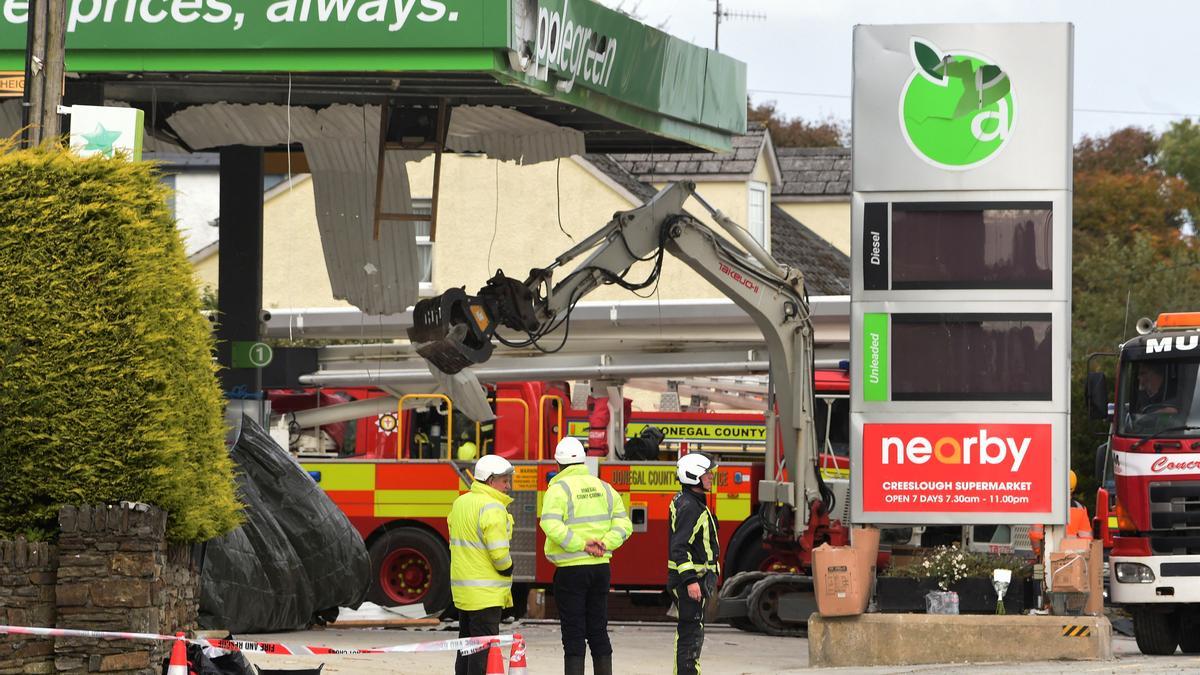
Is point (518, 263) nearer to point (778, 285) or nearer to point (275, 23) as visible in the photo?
point (778, 285)

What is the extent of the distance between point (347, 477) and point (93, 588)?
10.3 metres

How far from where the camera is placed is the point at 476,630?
1343 cm

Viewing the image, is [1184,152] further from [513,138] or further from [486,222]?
[513,138]

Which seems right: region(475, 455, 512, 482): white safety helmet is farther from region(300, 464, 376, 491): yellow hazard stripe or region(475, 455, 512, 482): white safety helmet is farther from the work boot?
region(300, 464, 376, 491): yellow hazard stripe

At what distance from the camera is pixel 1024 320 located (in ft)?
54.4

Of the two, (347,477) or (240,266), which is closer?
(240,266)

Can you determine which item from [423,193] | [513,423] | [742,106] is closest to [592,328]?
[513,423]

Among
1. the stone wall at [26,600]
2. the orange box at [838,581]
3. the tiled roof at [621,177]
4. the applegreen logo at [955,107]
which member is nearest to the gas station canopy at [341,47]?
the applegreen logo at [955,107]

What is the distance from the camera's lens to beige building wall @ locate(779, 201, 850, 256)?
44.6m

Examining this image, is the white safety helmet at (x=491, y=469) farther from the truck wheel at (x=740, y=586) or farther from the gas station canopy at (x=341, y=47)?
the truck wheel at (x=740, y=586)

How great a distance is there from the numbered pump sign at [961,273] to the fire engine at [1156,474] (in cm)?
143

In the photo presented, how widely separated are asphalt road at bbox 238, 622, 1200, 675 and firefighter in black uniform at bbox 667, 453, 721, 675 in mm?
2062

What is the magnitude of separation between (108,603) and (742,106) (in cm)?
1120

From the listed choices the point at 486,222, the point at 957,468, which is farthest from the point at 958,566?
the point at 486,222
